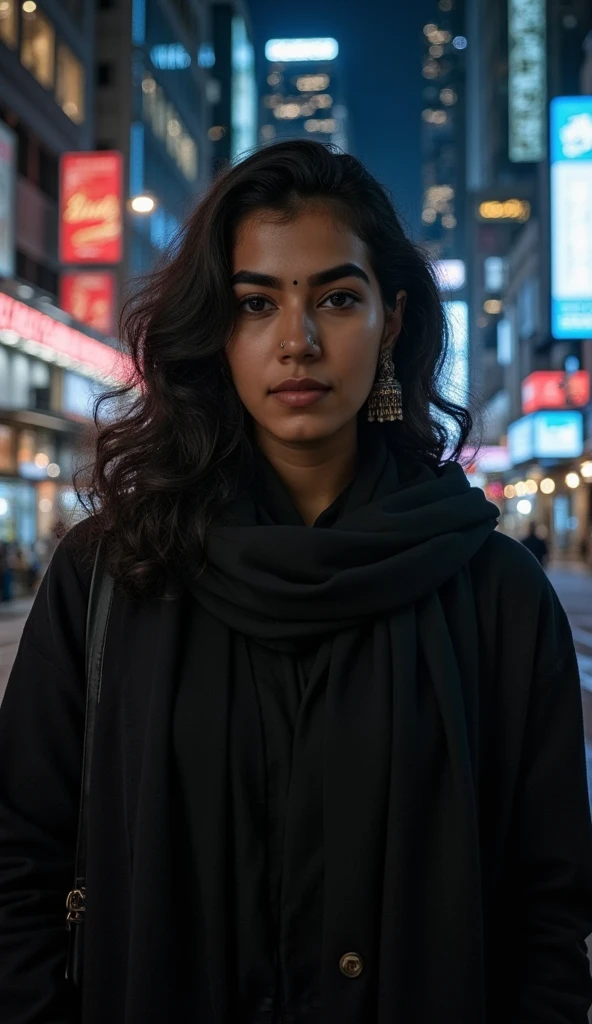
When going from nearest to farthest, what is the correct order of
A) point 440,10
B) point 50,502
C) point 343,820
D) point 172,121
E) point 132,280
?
point 343,820
point 132,280
point 50,502
point 172,121
point 440,10

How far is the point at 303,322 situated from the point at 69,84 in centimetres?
3116

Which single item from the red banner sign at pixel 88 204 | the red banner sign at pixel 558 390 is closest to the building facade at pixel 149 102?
the red banner sign at pixel 88 204

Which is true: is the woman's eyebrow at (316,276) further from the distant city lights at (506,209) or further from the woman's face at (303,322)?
the distant city lights at (506,209)

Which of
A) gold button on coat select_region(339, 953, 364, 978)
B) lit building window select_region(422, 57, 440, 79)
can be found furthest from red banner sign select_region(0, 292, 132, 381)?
lit building window select_region(422, 57, 440, 79)

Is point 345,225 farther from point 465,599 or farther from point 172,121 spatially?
point 172,121

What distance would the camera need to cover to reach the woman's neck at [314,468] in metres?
1.87

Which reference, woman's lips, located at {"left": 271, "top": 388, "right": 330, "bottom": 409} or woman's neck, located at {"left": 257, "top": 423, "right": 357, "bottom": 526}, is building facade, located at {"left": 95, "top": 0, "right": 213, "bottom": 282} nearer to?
woman's neck, located at {"left": 257, "top": 423, "right": 357, "bottom": 526}

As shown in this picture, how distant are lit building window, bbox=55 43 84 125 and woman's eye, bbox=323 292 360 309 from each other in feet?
96.8

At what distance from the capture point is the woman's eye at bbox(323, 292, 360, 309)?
5.72ft

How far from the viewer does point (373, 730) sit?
1.59m

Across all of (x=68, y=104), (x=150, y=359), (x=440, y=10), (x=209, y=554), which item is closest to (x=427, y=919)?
(x=209, y=554)

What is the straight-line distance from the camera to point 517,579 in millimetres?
1769

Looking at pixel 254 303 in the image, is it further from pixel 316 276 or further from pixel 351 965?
pixel 351 965

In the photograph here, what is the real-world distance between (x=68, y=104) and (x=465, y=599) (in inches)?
1221
